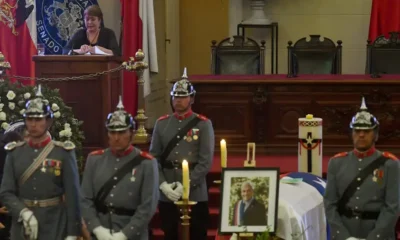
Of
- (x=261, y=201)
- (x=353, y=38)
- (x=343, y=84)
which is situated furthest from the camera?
(x=353, y=38)

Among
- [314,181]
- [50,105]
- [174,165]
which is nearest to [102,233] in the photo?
[174,165]

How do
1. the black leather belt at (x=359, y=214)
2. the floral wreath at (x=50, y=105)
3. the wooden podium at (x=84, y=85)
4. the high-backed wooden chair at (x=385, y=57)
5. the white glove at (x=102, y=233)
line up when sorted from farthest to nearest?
the high-backed wooden chair at (x=385, y=57) < the wooden podium at (x=84, y=85) < the floral wreath at (x=50, y=105) < the black leather belt at (x=359, y=214) < the white glove at (x=102, y=233)

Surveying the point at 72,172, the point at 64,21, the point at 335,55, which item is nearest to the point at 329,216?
the point at 72,172

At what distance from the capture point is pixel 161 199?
6383 millimetres

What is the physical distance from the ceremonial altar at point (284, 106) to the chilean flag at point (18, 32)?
248 centimetres

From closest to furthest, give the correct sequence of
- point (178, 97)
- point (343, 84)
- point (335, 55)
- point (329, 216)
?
point (329, 216) → point (178, 97) → point (343, 84) → point (335, 55)

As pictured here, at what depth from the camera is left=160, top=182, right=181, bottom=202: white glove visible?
242 inches

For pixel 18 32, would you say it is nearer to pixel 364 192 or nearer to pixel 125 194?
pixel 125 194

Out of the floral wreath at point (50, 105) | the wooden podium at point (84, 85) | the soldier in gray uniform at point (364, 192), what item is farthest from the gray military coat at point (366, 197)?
the wooden podium at point (84, 85)

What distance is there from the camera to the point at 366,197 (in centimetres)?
524

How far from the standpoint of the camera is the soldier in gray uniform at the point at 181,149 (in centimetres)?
627

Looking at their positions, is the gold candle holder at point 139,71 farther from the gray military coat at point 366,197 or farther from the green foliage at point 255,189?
the green foliage at point 255,189

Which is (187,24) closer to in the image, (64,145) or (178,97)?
(178,97)

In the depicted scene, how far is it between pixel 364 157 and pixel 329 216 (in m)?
0.40
